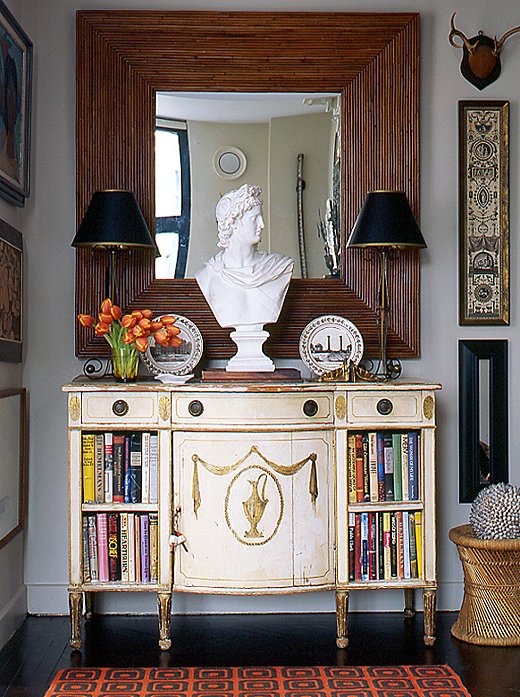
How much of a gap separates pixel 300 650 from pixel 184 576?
1.70ft

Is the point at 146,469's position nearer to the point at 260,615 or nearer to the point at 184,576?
the point at 184,576

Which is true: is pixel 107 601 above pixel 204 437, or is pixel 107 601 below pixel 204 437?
below

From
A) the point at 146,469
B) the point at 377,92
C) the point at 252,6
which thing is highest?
the point at 252,6

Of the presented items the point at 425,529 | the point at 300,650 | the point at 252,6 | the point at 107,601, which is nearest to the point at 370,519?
the point at 425,529

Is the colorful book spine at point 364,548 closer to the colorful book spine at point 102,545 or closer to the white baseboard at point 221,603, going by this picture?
the white baseboard at point 221,603

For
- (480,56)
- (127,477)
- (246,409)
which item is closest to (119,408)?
(127,477)

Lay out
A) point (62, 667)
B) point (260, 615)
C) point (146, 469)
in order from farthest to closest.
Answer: point (260, 615) < point (146, 469) < point (62, 667)

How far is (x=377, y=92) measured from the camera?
396cm

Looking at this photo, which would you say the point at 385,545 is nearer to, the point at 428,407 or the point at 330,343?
the point at 428,407

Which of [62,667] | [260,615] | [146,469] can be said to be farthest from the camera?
[260,615]

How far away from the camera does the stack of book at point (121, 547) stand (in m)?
3.49

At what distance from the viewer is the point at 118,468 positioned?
3.51 metres

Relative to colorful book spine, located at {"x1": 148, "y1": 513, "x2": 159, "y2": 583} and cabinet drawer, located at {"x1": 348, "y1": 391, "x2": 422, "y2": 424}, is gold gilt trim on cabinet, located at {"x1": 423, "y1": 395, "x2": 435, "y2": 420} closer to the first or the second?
cabinet drawer, located at {"x1": 348, "y1": 391, "x2": 422, "y2": 424}

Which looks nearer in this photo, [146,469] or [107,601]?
[146,469]
